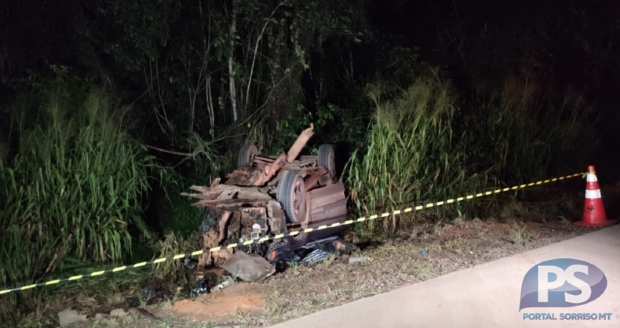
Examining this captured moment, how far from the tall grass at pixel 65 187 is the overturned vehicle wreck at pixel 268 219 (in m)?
0.90

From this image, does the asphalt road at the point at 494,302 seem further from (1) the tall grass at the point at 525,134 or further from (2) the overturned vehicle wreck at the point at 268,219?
(1) the tall grass at the point at 525,134

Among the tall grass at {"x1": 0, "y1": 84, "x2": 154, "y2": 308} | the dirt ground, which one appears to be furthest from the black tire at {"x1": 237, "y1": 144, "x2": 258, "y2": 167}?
the dirt ground

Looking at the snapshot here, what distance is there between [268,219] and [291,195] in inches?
14.0

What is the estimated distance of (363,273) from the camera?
20.2 ft

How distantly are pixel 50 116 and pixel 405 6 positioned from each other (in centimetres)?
839

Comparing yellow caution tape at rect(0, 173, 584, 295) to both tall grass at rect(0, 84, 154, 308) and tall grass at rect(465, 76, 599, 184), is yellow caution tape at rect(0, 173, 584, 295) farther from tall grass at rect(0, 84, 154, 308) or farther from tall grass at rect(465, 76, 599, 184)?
tall grass at rect(465, 76, 599, 184)

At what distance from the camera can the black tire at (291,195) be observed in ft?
21.5

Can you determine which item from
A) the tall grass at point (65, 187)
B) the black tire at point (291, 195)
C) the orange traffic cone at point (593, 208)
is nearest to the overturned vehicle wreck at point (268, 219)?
the black tire at point (291, 195)

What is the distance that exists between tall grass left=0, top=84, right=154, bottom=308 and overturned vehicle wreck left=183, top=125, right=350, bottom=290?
0.90m

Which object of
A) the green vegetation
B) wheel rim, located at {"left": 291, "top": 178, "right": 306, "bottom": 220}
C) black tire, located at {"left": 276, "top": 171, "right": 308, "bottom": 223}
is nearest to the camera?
the green vegetation

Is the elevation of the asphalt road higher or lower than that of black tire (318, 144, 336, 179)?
lower

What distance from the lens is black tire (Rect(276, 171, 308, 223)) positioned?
6566 mm

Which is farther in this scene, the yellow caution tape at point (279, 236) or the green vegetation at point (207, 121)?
the green vegetation at point (207, 121)

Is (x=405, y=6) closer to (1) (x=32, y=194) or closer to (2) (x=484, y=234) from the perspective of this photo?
(2) (x=484, y=234)
